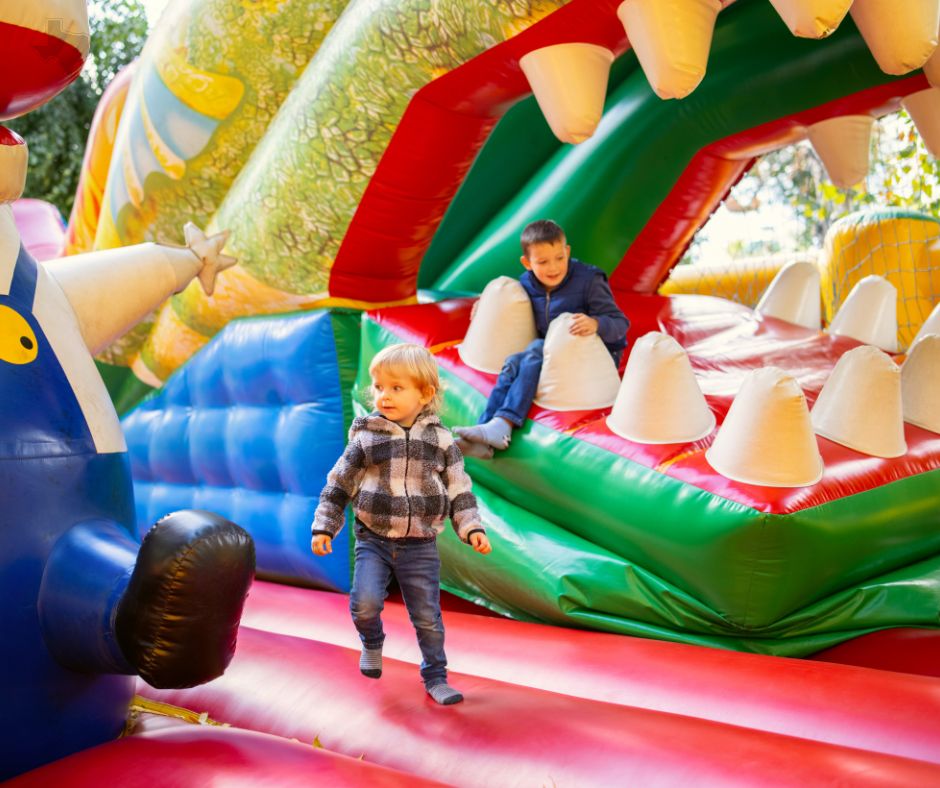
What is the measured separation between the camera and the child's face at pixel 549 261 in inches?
80.4

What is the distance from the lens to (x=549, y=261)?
2.05 metres

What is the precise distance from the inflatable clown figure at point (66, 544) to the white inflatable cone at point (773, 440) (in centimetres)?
81

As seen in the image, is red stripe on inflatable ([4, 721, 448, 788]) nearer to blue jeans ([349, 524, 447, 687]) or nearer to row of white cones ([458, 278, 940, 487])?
blue jeans ([349, 524, 447, 687])

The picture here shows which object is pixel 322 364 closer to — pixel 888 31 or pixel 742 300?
pixel 888 31

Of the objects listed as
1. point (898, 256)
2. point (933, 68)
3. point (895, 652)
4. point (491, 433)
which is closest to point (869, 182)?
point (898, 256)

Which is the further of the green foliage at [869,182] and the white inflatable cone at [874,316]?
the green foliage at [869,182]

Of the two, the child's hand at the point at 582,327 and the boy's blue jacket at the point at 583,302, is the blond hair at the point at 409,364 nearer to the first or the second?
the child's hand at the point at 582,327

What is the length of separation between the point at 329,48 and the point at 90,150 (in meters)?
1.08

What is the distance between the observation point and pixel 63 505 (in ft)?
3.89

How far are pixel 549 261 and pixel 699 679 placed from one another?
947mm

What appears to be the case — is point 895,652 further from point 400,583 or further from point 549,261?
point 549,261

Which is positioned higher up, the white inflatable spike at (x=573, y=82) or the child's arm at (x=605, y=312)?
the white inflatable spike at (x=573, y=82)

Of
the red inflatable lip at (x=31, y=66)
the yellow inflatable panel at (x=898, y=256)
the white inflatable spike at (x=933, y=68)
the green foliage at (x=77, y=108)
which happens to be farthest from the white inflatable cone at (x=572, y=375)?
the green foliage at (x=77, y=108)

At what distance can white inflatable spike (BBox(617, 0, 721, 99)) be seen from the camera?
1503mm
